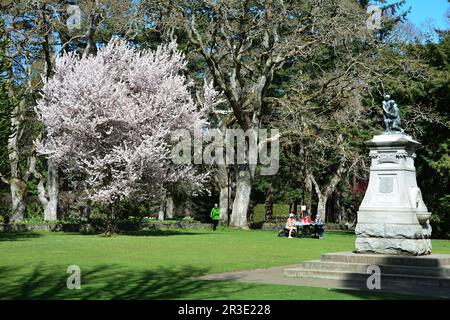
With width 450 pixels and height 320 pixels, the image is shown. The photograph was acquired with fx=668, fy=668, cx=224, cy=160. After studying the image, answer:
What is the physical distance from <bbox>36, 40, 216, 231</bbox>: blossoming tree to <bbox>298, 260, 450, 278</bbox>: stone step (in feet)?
51.8

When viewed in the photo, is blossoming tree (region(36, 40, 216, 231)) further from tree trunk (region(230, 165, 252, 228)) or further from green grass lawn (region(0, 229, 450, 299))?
tree trunk (region(230, 165, 252, 228))

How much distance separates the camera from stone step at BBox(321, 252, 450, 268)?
50.3 ft

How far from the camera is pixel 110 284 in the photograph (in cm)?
1324

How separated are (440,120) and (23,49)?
81.5 ft

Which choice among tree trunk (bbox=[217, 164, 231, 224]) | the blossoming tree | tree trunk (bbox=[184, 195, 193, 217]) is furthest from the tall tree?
tree trunk (bbox=[184, 195, 193, 217])

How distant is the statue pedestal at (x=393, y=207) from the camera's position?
54.5 feet

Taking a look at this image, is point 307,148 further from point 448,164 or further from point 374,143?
point 374,143

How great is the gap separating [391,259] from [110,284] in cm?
667

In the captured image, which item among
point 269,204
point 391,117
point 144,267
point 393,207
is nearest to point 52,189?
point 269,204

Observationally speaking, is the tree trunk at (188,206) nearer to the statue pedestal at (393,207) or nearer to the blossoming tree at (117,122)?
Result: the blossoming tree at (117,122)

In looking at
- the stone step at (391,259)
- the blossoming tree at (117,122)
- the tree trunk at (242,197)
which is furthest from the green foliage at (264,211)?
the stone step at (391,259)

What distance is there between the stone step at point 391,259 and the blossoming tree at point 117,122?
1565cm

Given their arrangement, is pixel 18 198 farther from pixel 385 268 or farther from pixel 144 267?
pixel 385 268

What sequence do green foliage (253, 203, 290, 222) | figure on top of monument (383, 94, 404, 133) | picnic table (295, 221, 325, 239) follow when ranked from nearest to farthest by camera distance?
figure on top of monument (383, 94, 404, 133) → picnic table (295, 221, 325, 239) → green foliage (253, 203, 290, 222)
